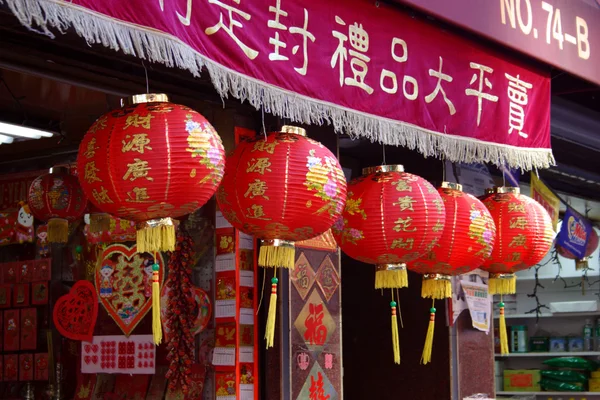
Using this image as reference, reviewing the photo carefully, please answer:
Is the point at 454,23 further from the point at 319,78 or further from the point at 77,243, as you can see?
the point at 77,243

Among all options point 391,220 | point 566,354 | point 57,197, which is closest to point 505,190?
point 391,220

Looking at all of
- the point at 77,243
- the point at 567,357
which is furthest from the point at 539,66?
the point at 567,357

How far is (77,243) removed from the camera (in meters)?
6.33

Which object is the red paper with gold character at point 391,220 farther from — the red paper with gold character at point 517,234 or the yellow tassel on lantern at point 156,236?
the yellow tassel on lantern at point 156,236

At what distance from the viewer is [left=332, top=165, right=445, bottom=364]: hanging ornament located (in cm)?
429

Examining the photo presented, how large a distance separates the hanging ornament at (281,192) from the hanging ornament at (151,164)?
34 cm

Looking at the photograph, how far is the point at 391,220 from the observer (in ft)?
14.0

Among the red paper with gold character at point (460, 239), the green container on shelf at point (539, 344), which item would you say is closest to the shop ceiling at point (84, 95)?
the red paper with gold character at point (460, 239)

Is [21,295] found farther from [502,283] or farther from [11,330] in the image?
[502,283]

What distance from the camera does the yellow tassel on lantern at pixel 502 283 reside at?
5402 millimetres

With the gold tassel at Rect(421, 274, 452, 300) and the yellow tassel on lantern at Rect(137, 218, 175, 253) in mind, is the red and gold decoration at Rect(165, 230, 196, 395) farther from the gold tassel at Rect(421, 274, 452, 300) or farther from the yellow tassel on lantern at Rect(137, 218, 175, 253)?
the yellow tassel on lantern at Rect(137, 218, 175, 253)

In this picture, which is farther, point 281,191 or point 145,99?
point 281,191

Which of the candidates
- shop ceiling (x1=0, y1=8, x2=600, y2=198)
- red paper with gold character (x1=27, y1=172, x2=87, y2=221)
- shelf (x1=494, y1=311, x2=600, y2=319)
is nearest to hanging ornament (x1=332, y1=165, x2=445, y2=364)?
shop ceiling (x1=0, y1=8, x2=600, y2=198)

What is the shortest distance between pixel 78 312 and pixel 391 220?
2.85 meters
